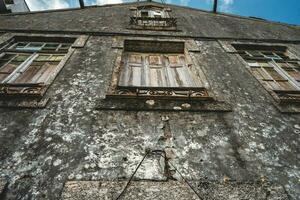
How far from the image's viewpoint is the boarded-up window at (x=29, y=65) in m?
4.07

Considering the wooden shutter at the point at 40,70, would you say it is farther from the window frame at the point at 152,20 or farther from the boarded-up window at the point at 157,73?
the window frame at the point at 152,20

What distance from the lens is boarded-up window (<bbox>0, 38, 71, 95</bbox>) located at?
4.07m

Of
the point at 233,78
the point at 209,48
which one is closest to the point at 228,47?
the point at 209,48

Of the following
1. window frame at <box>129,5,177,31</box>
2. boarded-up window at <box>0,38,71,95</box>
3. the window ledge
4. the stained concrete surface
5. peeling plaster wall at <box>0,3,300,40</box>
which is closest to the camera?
the stained concrete surface

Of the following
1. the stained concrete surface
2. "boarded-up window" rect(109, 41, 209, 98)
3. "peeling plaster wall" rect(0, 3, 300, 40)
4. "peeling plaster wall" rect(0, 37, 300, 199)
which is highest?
"peeling plaster wall" rect(0, 3, 300, 40)

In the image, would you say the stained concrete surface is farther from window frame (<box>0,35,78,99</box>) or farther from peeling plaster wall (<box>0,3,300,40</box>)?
peeling plaster wall (<box>0,3,300,40</box>)

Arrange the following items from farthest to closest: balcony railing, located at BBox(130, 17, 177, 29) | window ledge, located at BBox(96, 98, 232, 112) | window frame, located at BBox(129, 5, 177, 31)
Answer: balcony railing, located at BBox(130, 17, 177, 29) < window frame, located at BBox(129, 5, 177, 31) < window ledge, located at BBox(96, 98, 232, 112)

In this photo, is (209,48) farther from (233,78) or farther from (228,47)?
(233,78)

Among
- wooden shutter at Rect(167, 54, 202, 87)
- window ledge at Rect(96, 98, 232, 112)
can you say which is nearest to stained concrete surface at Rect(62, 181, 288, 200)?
window ledge at Rect(96, 98, 232, 112)

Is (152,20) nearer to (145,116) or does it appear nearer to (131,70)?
(131,70)

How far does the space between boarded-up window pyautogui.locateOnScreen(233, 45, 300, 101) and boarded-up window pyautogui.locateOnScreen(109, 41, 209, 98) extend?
4.30ft

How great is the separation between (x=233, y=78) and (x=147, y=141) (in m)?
2.32

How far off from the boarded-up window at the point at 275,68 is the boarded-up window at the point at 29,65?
13.1ft

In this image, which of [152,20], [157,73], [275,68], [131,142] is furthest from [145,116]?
[152,20]
